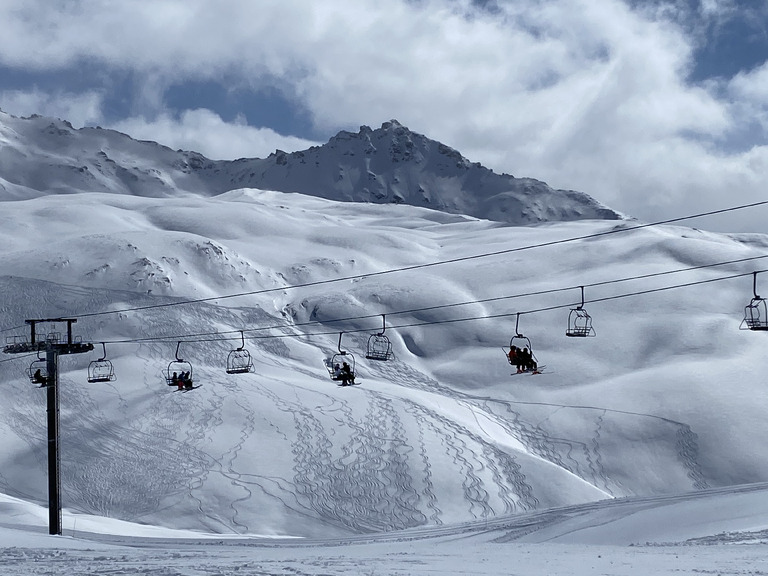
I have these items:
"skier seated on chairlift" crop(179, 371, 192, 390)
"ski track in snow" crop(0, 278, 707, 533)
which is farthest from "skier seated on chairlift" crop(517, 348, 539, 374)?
"ski track in snow" crop(0, 278, 707, 533)

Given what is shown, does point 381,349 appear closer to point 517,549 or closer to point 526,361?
point 526,361

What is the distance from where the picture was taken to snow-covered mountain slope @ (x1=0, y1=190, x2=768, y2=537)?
42.6m

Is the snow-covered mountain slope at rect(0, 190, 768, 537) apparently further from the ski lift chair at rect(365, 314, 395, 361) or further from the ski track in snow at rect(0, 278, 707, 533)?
the ski lift chair at rect(365, 314, 395, 361)

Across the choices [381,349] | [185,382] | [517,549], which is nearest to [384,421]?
[381,349]

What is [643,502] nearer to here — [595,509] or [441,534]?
[595,509]

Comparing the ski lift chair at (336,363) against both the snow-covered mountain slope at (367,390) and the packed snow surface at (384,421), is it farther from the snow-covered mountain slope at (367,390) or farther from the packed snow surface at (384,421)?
the packed snow surface at (384,421)

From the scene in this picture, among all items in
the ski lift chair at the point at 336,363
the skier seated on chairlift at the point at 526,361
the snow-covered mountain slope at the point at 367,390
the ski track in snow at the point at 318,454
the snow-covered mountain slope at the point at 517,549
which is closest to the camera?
the snow-covered mountain slope at the point at 517,549

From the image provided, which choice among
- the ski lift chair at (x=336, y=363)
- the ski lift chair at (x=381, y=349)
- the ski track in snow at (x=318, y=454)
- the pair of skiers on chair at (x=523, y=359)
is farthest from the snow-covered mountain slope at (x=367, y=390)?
the pair of skiers on chair at (x=523, y=359)

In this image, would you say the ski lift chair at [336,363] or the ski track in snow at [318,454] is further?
the ski track in snow at [318,454]

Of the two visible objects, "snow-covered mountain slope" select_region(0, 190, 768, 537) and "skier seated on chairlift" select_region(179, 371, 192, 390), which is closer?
"skier seated on chairlift" select_region(179, 371, 192, 390)

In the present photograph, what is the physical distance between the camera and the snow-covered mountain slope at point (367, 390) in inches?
1677

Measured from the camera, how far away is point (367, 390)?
55.1 m

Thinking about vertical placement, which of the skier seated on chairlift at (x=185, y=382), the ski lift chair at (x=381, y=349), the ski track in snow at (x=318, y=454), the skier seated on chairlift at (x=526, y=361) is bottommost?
the ski track in snow at (x=318, y=454)

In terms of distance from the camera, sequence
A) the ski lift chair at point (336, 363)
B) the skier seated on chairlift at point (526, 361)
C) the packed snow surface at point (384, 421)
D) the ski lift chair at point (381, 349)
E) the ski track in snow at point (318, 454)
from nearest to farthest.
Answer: the packed snow surface at point (384, 421), the skier seated on chairlift at point (526, 361), the ski lift chair at point (381, 349), the ski lift chair at point (336, 363), the ski track in snow at point (318, 454)
